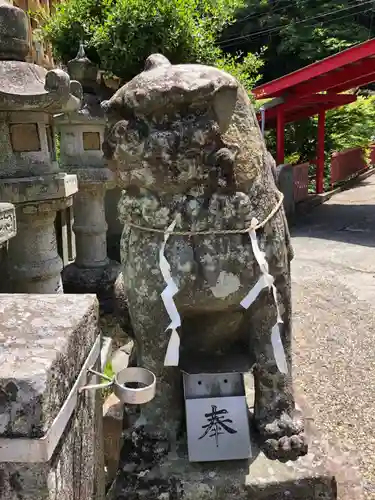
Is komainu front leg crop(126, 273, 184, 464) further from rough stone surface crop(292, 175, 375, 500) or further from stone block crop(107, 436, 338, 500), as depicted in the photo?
rough stone surface crop(292, 175, 375, 500)

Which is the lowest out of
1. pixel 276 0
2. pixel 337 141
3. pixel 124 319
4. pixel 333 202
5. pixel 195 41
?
pixel 333 202

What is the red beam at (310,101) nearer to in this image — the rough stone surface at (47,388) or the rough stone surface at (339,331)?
the rough stone surface at (339,331)

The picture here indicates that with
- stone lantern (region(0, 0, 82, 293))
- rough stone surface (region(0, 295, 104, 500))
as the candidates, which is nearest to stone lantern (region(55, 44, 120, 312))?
stone lantern (region(0, 0, 82, 293))

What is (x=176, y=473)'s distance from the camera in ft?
5.38

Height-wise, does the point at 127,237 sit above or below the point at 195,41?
below

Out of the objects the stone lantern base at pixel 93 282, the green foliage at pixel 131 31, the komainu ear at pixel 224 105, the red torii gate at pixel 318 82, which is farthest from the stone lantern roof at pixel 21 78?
the red torii gate at pixel 318 82

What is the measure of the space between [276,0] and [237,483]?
723 inches

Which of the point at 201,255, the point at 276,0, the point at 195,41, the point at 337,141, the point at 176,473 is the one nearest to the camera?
the point at 201,255

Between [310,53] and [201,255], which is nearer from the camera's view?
[201,255]

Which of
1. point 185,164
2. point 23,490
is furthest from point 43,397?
point 185,164

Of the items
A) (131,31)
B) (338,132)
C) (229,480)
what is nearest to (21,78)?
(229,480)

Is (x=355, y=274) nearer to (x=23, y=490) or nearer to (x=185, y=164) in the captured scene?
(x=185, y=164)

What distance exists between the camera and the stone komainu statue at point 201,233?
54.4 inches

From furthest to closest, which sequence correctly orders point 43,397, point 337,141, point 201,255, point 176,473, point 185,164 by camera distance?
point 337,141, point 176,473, point 201,255, point 185,164, point 43,397
